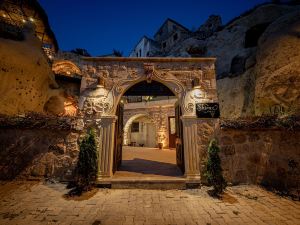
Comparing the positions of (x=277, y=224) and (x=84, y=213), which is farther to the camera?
(x=84, y=213)

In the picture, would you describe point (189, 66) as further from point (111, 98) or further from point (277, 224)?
point (277, 224)

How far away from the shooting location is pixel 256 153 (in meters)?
4.66

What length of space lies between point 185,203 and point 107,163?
250 cm

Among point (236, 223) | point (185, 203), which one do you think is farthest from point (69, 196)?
point (236, 223)

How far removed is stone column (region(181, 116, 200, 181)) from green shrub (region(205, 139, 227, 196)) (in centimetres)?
48

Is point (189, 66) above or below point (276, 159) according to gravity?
above

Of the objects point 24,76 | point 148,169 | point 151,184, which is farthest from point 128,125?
point 151,184

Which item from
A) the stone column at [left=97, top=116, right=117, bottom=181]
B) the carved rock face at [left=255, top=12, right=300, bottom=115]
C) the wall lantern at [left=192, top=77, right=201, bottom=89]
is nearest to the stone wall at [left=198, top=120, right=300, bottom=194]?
the wall lantern at [left=192, top=77, right=201, bottom=89]

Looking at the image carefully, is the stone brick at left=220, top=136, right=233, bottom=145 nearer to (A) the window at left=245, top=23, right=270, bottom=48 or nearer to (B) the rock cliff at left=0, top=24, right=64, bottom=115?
(B) the rock cliff at left=0, top=24, right=64, bottom=115

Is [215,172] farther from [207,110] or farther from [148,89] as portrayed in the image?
[148,89]

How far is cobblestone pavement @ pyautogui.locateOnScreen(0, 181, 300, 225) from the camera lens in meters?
2.91

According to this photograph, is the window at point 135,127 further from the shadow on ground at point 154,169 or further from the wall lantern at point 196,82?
the wall lantern at point 196,82

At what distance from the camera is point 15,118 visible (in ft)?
15.7

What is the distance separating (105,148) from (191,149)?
274 centimetres
